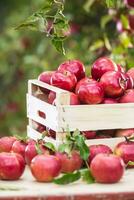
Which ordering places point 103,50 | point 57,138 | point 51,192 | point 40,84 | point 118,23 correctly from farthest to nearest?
point 103,50 → point 118,23 → point 40,84 → point 57,138 → point 51,192

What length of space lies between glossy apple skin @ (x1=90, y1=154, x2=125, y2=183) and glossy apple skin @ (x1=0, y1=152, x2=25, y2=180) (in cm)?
20

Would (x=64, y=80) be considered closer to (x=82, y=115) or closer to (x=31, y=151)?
(x=82, y=115)

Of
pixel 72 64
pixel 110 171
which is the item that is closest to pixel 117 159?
pixel 110 171

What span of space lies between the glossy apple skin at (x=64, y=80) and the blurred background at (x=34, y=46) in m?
1.38

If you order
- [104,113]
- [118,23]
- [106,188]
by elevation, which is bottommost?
[106,188]

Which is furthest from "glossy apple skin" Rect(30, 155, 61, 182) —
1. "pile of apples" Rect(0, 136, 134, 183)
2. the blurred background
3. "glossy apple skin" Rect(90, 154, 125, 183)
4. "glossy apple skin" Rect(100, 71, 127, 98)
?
the blurred background

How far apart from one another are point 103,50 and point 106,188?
7.12 feet

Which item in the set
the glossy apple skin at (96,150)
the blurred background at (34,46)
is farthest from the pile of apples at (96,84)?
the blurred background at (34,46)

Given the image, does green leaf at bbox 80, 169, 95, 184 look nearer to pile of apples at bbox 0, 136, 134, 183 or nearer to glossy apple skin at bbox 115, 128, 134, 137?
pile of apples at bbox 0, 136, 134, 183

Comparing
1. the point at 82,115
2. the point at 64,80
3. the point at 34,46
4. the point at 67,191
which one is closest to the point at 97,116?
the point at 82,115

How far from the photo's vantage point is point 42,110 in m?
2.69

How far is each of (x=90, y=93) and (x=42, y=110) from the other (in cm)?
18

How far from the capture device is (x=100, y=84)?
2631 mm

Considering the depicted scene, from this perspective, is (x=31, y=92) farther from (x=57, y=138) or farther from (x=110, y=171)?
(x=110, y=171)
